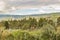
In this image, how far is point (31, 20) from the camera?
71.8 ft

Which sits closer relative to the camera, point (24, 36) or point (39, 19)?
point (24, 36)

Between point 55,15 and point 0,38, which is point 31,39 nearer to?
point 0,38

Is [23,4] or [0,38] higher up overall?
[23,4]

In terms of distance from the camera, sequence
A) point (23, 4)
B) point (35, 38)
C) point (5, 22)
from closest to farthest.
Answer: point (35, 38) → point (23, 4) → point (5, 22)

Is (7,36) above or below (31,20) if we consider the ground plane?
above

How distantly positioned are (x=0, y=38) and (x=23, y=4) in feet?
13.3

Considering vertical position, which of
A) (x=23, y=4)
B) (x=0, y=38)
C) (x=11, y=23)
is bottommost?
(x=11, y=23)

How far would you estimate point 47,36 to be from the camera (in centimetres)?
1415

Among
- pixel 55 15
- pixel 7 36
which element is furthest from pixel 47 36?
pixel 55 15

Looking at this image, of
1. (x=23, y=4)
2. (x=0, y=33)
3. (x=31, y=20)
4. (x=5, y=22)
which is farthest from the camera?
(x=31, y=20)

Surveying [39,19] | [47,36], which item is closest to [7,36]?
[47,36]

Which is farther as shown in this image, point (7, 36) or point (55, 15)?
point (55, 15)

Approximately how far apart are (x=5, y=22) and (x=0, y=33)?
5.50 metres

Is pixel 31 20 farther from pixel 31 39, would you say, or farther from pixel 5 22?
pixel 31 39
